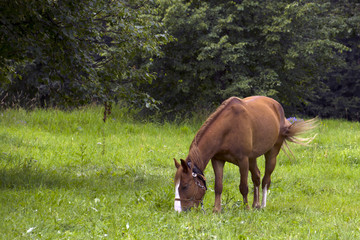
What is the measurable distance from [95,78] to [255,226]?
165 inches

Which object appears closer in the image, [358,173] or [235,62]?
[358,173]

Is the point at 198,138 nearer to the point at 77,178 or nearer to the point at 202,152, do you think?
the point at 202,152

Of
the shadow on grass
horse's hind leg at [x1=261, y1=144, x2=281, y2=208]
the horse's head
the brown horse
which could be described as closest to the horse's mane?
the brown horse

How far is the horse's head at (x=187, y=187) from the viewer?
555cm

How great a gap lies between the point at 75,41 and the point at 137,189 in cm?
279

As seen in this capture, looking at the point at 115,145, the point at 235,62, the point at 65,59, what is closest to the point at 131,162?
the point at 115,145

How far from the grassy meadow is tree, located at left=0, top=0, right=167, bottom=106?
1.66 meters

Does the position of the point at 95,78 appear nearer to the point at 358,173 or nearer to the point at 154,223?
the point at 154,223

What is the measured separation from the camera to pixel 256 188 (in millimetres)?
6914

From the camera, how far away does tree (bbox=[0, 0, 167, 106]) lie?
6.98 metres

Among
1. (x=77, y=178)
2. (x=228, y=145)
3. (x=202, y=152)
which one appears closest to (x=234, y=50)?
(x=77, y=178)

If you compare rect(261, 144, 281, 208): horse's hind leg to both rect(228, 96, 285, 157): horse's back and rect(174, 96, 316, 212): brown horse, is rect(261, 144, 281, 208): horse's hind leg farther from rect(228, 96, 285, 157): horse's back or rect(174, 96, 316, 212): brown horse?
rect(228, 96, 285, 157): horse's back

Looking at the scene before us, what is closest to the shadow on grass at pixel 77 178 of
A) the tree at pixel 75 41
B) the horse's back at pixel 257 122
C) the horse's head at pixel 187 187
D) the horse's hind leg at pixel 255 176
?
the tree at pixel 75 41

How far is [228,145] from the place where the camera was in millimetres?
6027
